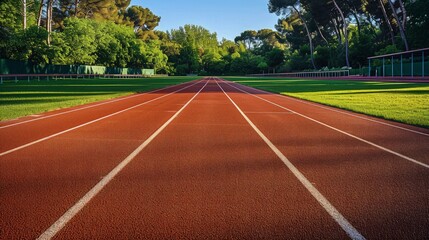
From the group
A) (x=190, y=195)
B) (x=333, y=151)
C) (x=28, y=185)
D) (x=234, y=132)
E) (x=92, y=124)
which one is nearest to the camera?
(x=190, y=195)

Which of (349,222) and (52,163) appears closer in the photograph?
(349,222)

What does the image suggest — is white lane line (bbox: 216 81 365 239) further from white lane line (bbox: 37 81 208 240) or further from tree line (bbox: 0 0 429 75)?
tree line (bbox: 0 0 429 75)

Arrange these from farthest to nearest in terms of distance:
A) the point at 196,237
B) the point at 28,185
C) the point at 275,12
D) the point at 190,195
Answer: the point at 275,12 < the point at 28,185 < the point at 190,195 < the point at 196,237

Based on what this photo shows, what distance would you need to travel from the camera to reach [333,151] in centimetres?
709

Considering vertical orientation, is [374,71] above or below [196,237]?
above

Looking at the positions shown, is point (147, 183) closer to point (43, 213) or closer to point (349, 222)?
point (43, 213)

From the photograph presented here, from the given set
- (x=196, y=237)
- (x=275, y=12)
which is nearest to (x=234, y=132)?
(x=196, y=237)

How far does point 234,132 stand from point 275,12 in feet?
227

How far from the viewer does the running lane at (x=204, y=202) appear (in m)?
3.48

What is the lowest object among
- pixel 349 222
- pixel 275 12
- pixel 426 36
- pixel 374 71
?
pixel 349 222

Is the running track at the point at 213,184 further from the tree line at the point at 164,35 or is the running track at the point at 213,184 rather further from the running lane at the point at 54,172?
the tree line at the point at 164,35

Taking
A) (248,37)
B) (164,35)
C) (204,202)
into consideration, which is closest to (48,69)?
(204,202)

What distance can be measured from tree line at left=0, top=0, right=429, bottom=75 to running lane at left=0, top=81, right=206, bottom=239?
3984cm

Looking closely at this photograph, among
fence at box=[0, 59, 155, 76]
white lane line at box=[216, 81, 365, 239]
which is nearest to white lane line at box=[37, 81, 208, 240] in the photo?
white lane line at box=[216, 81, 365, 239]
